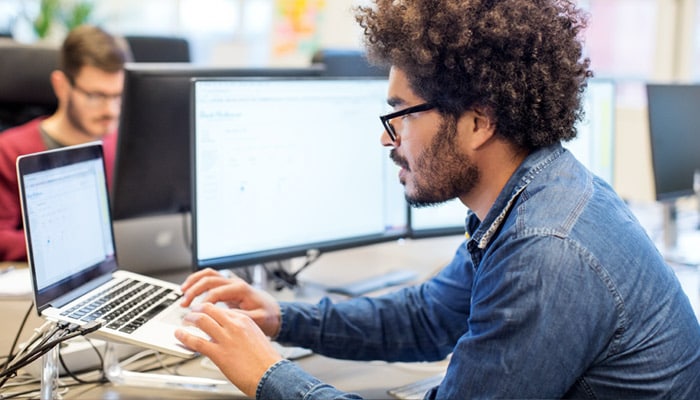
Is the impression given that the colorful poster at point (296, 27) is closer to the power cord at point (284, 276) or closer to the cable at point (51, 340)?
the power cord at point (284, 276)

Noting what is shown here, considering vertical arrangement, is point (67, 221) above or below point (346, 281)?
above

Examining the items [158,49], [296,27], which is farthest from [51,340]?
[296,27]

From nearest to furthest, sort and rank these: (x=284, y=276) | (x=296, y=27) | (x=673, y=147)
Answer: (x=284, y=276)
(x=673, y=147)
(x=296, y=27)

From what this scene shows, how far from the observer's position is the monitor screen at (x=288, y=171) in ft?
4.71

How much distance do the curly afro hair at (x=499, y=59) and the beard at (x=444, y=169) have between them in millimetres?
40

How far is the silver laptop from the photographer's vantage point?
1.09 meters

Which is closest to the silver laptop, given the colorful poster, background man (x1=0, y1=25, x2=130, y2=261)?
background man (x1=0, y1=25, x2=130, y2=261)

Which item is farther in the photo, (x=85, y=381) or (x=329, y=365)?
(x=329, y=365)

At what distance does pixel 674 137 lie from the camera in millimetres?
2156

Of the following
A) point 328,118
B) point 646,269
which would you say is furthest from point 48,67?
point 646,269

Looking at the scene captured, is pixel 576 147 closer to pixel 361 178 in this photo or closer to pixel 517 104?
pixel 361 178

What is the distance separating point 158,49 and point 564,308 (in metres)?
2.71

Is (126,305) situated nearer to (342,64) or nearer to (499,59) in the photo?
(499,59)

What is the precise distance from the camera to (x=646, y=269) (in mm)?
952
